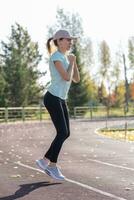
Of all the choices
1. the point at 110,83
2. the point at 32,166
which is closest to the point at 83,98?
the point at 110,83

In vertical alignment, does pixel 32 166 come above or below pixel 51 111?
below

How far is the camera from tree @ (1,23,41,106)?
205ft

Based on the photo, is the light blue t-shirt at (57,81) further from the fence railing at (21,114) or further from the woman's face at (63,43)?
the fence railing at (21,114)

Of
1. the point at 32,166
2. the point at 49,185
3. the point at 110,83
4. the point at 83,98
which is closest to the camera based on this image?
the point at 49,185

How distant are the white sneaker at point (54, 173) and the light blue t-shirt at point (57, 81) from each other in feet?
3.49

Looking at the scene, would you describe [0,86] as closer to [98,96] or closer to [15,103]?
[15,103]

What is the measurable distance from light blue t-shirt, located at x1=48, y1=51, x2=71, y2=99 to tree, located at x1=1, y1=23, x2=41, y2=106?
52509 millimetres

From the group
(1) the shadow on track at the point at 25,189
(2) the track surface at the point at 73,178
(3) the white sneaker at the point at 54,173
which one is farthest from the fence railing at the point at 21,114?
(1) the shadow on track at the point at 25,189

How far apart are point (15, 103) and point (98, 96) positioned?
28.3 metres

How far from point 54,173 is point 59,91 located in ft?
3.92

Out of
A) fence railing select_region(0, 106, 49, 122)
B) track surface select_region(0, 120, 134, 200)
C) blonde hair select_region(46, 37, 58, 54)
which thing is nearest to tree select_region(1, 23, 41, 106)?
fence railing select_region(0, 106, 49, 122)

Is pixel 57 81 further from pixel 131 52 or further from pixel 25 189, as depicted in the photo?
pixel 131 52

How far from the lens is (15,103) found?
63750 millimetres

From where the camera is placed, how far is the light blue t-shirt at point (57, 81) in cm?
873
